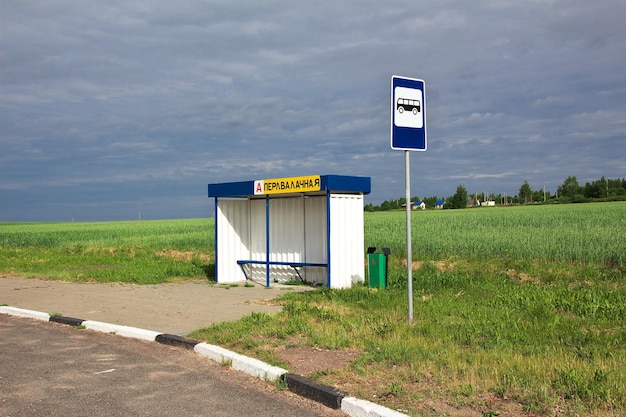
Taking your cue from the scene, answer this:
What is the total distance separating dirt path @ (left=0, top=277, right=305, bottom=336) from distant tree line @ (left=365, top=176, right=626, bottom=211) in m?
79.1

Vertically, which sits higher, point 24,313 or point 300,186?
point 300,186

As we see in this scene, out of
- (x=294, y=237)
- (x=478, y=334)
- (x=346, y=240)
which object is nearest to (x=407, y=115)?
(x=478, y=334)

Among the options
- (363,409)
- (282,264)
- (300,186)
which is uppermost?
(300,186)

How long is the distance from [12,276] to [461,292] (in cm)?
1538

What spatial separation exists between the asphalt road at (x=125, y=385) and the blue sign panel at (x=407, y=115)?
13.1 ft

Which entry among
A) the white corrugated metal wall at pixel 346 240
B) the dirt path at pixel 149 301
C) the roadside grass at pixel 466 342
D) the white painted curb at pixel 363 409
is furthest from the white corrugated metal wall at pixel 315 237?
the white painted curb at pixel 363 409

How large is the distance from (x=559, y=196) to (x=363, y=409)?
4458 inches

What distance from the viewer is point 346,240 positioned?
14.6 m

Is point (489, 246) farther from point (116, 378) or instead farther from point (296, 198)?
point (116, 378)

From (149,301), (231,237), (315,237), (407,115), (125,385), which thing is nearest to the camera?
(125,385)

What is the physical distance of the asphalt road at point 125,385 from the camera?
18.1 ft

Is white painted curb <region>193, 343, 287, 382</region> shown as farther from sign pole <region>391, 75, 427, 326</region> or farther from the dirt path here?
sign pole <region>391, 75, 427, 326</region>

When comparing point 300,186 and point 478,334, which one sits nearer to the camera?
point 478,334

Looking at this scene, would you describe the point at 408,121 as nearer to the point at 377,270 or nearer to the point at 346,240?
the point at 377,270
